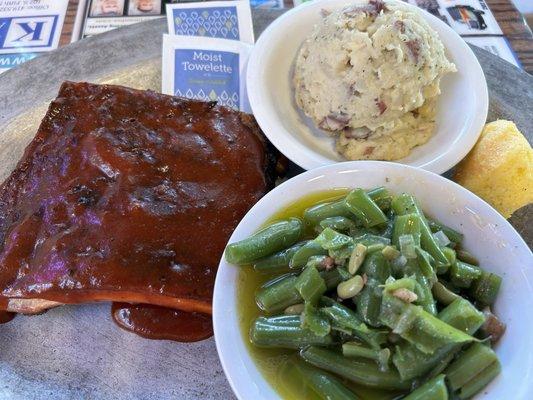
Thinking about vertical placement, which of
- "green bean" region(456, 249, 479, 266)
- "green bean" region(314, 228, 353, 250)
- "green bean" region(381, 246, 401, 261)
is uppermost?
"green bean" region(381, 246, 401, 261)

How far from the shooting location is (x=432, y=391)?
5.05ft

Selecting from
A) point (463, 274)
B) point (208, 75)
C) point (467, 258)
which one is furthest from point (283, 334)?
point (208, 75)

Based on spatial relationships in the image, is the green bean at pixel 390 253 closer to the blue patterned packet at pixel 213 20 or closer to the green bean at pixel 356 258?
the green bean at pixel 356 258

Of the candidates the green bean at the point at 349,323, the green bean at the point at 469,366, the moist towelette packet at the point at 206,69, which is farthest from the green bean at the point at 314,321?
the moist towelette packet at the point at 206,69

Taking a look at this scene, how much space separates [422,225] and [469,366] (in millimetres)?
477

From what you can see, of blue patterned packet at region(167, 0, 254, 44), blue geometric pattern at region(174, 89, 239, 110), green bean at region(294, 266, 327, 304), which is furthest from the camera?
blue patterned packet at region(167, 0, 254, 44)

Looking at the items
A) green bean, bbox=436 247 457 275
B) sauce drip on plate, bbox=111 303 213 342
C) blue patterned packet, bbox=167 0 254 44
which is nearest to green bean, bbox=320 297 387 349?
green bean, bbox=436 247 457 275

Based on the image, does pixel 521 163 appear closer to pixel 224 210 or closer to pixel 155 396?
pixel 224 210

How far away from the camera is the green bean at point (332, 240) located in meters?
1.78

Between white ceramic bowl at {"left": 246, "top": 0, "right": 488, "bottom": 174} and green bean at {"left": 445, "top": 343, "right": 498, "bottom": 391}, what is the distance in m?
1.02

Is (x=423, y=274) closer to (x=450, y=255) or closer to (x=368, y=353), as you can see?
(x=450, y=255)

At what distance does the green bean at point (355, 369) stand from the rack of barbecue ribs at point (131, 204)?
21.2 inches

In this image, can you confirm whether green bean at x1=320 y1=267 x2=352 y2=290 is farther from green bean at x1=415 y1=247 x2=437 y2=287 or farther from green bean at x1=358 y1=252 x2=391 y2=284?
green bean at x1=415 y1=247 x2=437 y2=287

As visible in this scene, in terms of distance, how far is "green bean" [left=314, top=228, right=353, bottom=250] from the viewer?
1782 millimetres
